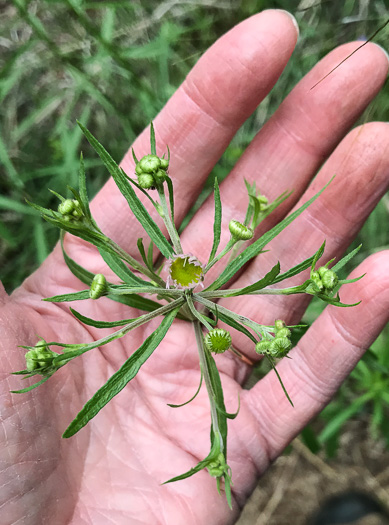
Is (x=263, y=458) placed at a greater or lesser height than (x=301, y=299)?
lesser

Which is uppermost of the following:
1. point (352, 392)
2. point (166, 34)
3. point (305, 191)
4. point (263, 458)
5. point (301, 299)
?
point (166, 34)

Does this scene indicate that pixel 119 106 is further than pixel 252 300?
Yes

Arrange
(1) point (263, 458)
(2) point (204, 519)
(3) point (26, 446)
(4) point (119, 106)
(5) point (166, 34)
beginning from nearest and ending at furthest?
1. (3) point (26, 446)
2. (2) point (204, 519)
3. (1) point (263, 458)
4. (5) point (166, 34)
5. (4) point (119, 106)

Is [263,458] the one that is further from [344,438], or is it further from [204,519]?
[344,438]

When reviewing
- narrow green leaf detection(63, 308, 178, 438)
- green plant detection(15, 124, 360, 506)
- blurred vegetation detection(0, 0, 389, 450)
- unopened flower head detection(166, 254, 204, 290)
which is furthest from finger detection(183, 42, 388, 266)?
narrow green leaf detection(63, 308, 178, 438)

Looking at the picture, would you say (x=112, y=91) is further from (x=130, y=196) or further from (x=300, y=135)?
(x=130, y=196)

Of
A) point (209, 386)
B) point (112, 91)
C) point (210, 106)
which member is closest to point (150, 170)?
point (210, 106)

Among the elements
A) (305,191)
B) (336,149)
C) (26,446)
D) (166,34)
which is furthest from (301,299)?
(166,34)

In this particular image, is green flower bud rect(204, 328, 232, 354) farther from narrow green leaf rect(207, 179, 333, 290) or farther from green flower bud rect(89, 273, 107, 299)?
green flower bud rect(89, 273, 107, 299)
